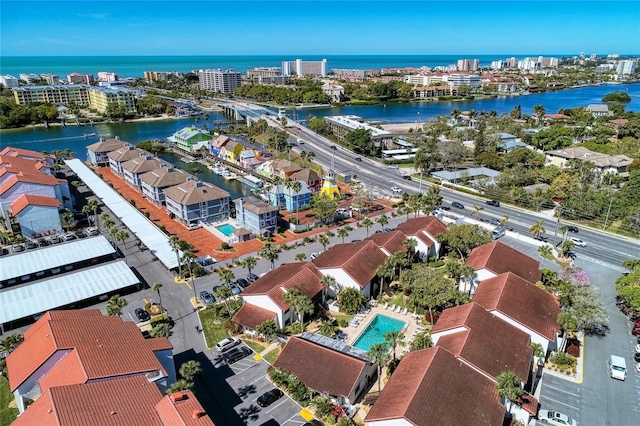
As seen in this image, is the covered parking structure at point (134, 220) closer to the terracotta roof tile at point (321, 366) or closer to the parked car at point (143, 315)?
the parked car at point (143, 315)

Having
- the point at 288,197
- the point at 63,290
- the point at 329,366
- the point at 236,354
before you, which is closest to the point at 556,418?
the point at 329,366

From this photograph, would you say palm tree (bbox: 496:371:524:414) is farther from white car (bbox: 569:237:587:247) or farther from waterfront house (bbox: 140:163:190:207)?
waterfront house (bbox: 140:163:190:207)

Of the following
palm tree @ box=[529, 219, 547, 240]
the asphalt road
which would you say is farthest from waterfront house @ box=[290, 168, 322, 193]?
palm tree @ box=[529, 219, 547, 240]

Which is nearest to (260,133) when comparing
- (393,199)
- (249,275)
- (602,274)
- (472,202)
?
(393,199)

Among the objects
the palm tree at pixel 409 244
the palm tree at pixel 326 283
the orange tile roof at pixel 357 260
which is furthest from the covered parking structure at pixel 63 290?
the palm tree at pixel 409 244

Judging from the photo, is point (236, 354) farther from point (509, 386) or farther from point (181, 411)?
point (509, 386)

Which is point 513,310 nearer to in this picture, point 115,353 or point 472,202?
point 115,353
